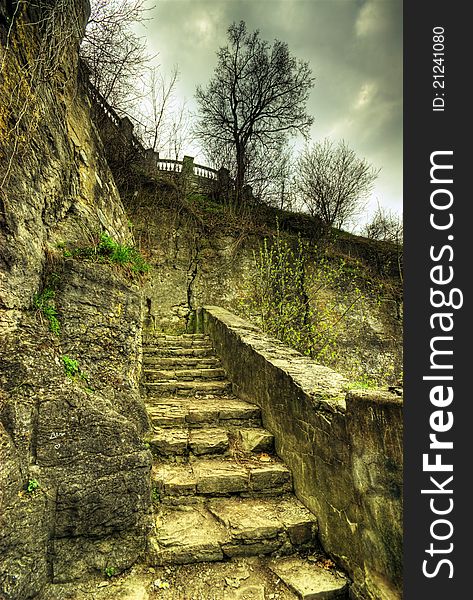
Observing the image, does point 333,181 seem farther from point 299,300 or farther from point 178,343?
point 178,343

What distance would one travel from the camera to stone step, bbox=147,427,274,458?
3.28 meters

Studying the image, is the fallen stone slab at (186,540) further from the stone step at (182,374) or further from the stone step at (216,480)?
the stone step at (182,374)

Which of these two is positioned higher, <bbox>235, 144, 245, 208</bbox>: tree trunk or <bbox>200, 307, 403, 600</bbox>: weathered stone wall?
<bbox>235, 144, 245, 208</bbox>: tree trunk

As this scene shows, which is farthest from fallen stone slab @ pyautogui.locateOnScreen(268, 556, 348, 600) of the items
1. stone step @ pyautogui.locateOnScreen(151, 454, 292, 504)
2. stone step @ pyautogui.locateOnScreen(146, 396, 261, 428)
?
stone step @ pyautogui.locateOnScreen(146, 396, 261, 428)

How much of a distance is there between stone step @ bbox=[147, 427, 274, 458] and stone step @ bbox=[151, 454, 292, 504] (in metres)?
0.14

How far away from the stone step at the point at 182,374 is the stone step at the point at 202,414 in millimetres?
693

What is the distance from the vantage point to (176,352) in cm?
608

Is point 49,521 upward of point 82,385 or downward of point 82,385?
downward

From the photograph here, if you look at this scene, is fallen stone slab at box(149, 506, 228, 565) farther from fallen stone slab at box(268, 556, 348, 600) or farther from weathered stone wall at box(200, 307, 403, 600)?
weathered stone wall at box(200, 307, 403, 600)

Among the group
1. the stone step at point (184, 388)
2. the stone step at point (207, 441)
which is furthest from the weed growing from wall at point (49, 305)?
the stone step at point (184, 388)

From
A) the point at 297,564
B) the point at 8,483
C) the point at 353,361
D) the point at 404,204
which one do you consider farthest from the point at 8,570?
the point at 353,361

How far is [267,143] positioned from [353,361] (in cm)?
826

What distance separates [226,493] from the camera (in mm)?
2941

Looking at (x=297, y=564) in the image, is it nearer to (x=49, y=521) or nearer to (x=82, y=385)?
(x=49, y=521)
